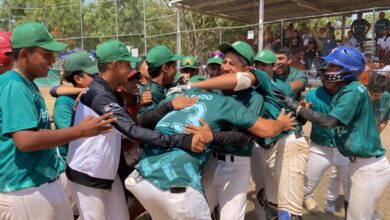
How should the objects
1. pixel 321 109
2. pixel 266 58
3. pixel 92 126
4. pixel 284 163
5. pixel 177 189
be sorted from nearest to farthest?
pixel 92 126
pixel 177 189
pixel 284 163
pixel 321 109
pixel 266 58

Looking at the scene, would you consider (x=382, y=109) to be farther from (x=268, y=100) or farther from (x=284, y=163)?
(x=268, y=100)

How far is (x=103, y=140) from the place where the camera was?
295 cm

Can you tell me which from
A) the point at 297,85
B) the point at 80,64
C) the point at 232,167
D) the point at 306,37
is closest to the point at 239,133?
the point at 232,167

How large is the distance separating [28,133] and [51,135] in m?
0.12

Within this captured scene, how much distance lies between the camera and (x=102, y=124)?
2.40 m

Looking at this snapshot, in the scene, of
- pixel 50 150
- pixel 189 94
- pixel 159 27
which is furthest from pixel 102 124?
pixel 159 27

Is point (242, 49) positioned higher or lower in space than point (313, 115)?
higher

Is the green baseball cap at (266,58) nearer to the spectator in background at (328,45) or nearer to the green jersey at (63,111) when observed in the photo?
the green jersey at (63,111)

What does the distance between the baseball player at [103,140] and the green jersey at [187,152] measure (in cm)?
10

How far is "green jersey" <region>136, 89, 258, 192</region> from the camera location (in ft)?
8.95

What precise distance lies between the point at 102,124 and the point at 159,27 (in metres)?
26.1

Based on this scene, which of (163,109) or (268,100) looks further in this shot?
(268,100)

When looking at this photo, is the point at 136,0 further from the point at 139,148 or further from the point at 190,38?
the point at 139,148

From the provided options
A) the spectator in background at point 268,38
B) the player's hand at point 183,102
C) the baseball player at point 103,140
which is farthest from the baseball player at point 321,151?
the spectator in background at point 268,38
